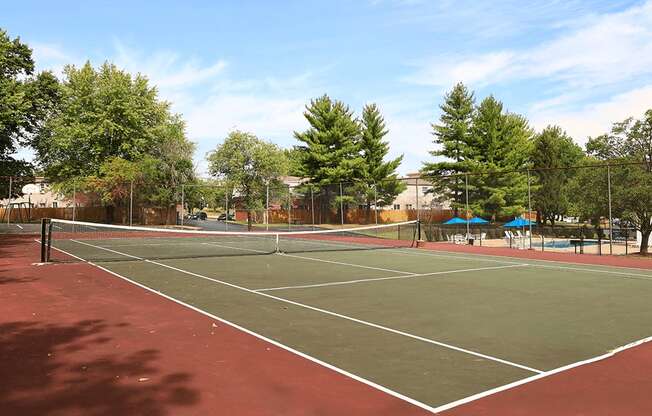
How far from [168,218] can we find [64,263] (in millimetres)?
27508

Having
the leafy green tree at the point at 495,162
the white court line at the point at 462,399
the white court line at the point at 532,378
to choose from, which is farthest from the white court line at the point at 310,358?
the leafy green tree at the point at 495,162

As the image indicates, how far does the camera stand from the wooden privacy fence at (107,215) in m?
39.4

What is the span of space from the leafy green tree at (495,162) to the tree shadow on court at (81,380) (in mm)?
33772

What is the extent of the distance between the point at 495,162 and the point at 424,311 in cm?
3693

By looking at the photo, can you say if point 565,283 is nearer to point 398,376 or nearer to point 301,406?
point 398,376

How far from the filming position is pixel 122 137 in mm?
42094

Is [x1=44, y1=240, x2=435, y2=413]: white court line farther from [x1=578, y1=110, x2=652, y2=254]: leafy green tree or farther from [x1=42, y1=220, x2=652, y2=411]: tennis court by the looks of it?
[x1=578, y1=110, x2=652, y2=254]: leafy green tree

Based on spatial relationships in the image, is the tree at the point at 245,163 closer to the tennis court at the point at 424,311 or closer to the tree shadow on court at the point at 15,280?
the tennis court at the point at 424,311

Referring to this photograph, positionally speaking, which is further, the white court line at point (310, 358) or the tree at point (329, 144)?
the tree at point (329, 144)

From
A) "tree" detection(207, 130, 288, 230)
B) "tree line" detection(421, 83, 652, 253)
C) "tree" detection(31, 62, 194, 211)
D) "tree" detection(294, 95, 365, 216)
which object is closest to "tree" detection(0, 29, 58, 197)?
"tree" detection(31, 62, 194, 211)

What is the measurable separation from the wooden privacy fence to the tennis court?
80.4 ft

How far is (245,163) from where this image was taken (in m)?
48.6

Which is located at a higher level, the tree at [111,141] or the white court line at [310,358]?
the tree at [111,141]

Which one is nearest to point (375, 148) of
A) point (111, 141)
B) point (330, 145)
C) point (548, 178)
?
point (330, 145)
